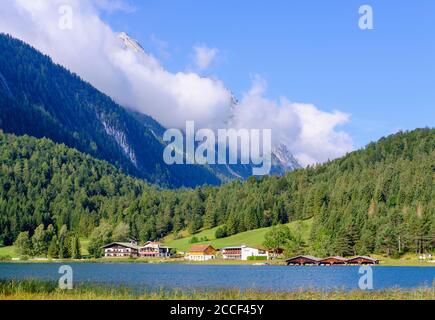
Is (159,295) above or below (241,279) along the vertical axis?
below

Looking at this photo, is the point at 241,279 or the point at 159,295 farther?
the point at 241,279

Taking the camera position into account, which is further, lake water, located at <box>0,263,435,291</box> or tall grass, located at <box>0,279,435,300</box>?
lake water, located at <box>0,263,435,291</box>

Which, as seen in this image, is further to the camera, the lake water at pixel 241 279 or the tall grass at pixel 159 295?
the lake water at pixel 241 279
